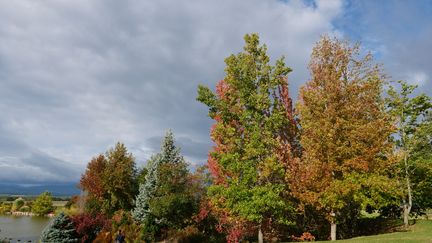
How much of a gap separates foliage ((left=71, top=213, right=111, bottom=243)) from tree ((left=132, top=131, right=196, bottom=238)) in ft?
11.7

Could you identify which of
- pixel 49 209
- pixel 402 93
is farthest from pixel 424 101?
pixel 49 209

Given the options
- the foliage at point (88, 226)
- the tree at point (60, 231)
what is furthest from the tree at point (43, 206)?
the tree at point (60, 231)

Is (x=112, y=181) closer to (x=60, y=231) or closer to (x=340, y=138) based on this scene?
(x=60, y=231)

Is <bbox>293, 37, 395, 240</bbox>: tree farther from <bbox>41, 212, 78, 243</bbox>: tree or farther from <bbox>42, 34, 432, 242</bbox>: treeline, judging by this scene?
<bbox>41, 212, 78, 243</bbox>: tree

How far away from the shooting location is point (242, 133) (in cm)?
2456

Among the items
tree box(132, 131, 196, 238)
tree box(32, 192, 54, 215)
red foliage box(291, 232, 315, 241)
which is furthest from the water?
tree box(32, 192, 54, 215)

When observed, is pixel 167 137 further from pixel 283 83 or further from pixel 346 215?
pixel 346 215

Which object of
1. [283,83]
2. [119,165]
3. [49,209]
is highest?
[283,83]

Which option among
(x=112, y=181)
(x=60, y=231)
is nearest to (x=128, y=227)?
(x=60, y=231)

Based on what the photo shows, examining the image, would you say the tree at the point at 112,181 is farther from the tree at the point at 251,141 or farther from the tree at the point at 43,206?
the tree at the point at 43,206

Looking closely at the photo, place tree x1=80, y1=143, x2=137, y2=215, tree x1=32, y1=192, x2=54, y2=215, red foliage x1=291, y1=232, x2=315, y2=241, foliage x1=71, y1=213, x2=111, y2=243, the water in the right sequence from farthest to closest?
tree x1=32, y1=192, x2=54, y2=215 → tree x1=80, y1=143, x2=137, y2=215 → the water → foliage x1=71, y1=213, x2=111, y2=243 → red foliage x1=291, y1=232, x2=315, y2=241

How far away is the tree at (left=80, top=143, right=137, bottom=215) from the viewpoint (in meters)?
44.6

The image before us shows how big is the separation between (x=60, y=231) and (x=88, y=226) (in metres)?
2.60

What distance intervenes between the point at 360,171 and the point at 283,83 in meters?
7.59
